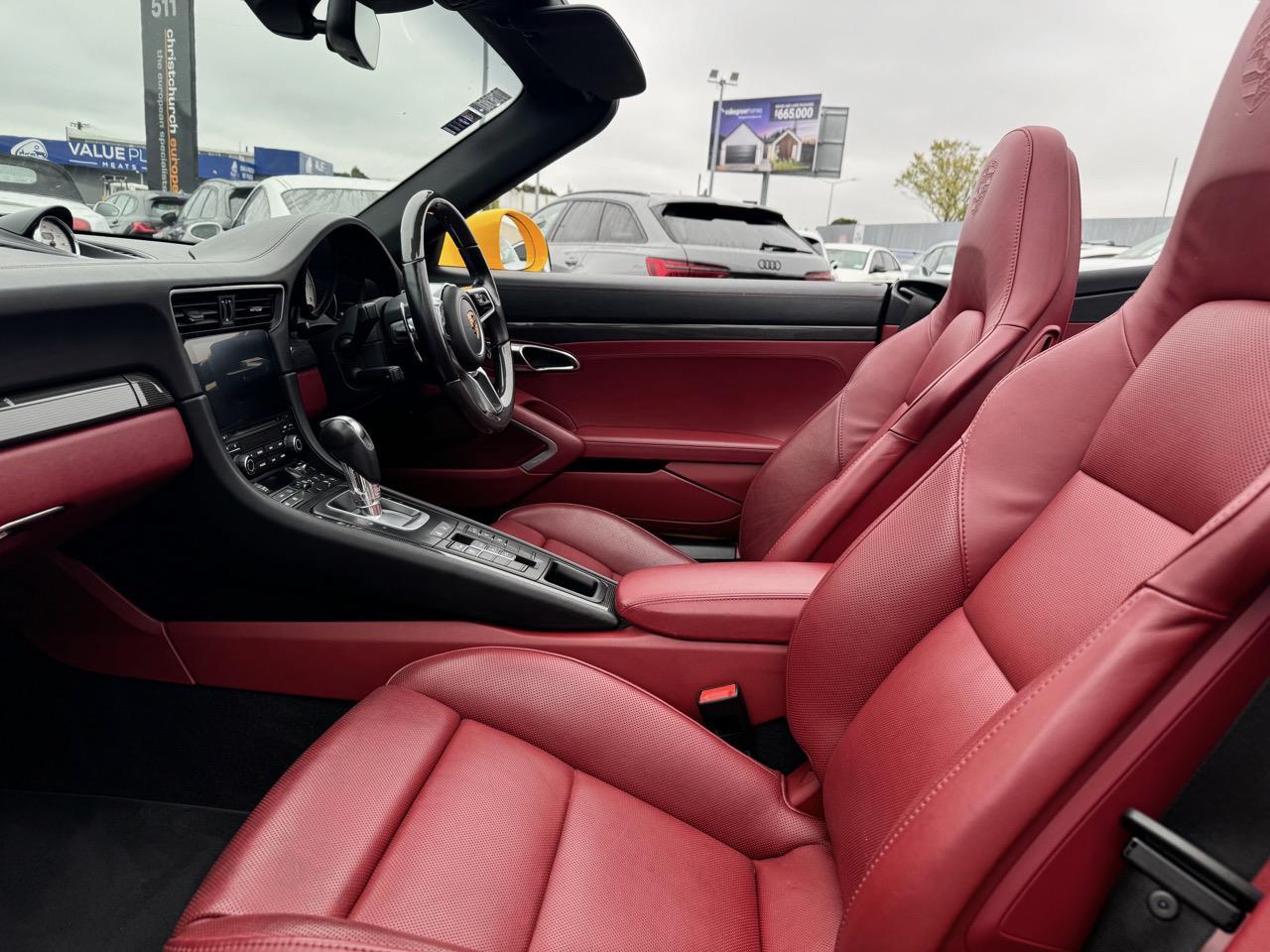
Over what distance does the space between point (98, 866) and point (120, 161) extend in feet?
4.59

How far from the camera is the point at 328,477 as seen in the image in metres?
1.39

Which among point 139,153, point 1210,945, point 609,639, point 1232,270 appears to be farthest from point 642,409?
point 1210,945

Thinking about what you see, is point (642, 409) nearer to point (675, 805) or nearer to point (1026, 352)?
point (1026, 352)

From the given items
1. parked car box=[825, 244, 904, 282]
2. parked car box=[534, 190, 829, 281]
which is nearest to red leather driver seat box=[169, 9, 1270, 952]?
parked car box=[534, 190, 829, 281]

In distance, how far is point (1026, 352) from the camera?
3.99 feet

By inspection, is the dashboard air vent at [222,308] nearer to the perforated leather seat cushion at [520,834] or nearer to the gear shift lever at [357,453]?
the gear shift lever at [357,453]

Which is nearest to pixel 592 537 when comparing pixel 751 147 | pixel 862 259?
pixel 862 259

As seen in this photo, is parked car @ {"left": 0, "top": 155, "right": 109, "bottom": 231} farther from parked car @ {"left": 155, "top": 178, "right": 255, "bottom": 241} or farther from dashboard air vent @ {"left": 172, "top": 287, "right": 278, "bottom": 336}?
dashboard air vent @ {"left": 172, "top": 287, "right": 278, "bottom": 336}

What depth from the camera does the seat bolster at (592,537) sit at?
5.65 ft

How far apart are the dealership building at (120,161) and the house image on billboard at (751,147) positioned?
2401cm

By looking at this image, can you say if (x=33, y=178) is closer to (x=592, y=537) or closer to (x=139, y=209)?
(x=139, y=209)

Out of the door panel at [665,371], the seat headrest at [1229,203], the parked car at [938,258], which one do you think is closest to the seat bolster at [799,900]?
the seat headrest at [1229,203]

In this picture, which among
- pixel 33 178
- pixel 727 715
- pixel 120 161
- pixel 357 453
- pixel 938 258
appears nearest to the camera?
pixel 727 715

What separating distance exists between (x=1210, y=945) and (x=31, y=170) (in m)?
2.06
